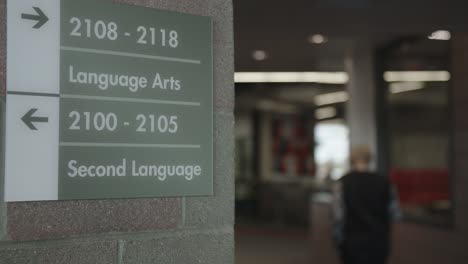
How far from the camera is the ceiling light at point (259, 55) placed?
337 inches

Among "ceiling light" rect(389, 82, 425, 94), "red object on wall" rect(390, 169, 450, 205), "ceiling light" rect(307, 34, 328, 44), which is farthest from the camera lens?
"ceiling light" rect(389, 82, 425, 94)

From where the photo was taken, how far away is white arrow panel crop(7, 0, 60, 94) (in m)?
2.06

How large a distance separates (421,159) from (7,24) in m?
6.93

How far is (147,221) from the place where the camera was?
2.31m

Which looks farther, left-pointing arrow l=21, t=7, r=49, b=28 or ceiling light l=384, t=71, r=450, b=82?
ceiling light l=384, t=71, r=450, b=82

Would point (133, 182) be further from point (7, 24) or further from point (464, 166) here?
point (464, 166)

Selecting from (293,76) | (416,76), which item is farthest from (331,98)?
(416,76)

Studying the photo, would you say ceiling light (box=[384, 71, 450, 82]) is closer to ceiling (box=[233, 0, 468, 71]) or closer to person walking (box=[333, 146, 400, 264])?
ceiling (box=[233, 0, 468, 71])

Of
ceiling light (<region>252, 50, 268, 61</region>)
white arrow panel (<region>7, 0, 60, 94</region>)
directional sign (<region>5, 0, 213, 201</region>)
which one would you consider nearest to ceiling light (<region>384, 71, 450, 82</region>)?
ceiling light (<region>252, 50, 268, 61</region>)

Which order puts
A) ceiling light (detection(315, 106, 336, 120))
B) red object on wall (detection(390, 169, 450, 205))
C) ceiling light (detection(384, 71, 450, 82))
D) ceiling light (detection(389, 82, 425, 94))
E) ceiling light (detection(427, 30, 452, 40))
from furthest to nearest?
ceiling light (detection(315, 106, 336, 120)) < ceiling light (detection(389, 82, 425, 94)) < red object on wall (detection(390, 169, 450, 205)) < ceiling light (detection(384, 71, 450, 82)) < ceiling light (detection(427, 30, 452, 40))

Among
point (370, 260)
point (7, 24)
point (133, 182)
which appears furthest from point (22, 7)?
point (370, 260)

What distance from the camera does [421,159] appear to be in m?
8.20

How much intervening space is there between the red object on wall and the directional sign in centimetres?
529

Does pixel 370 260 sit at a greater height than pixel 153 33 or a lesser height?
lesser
